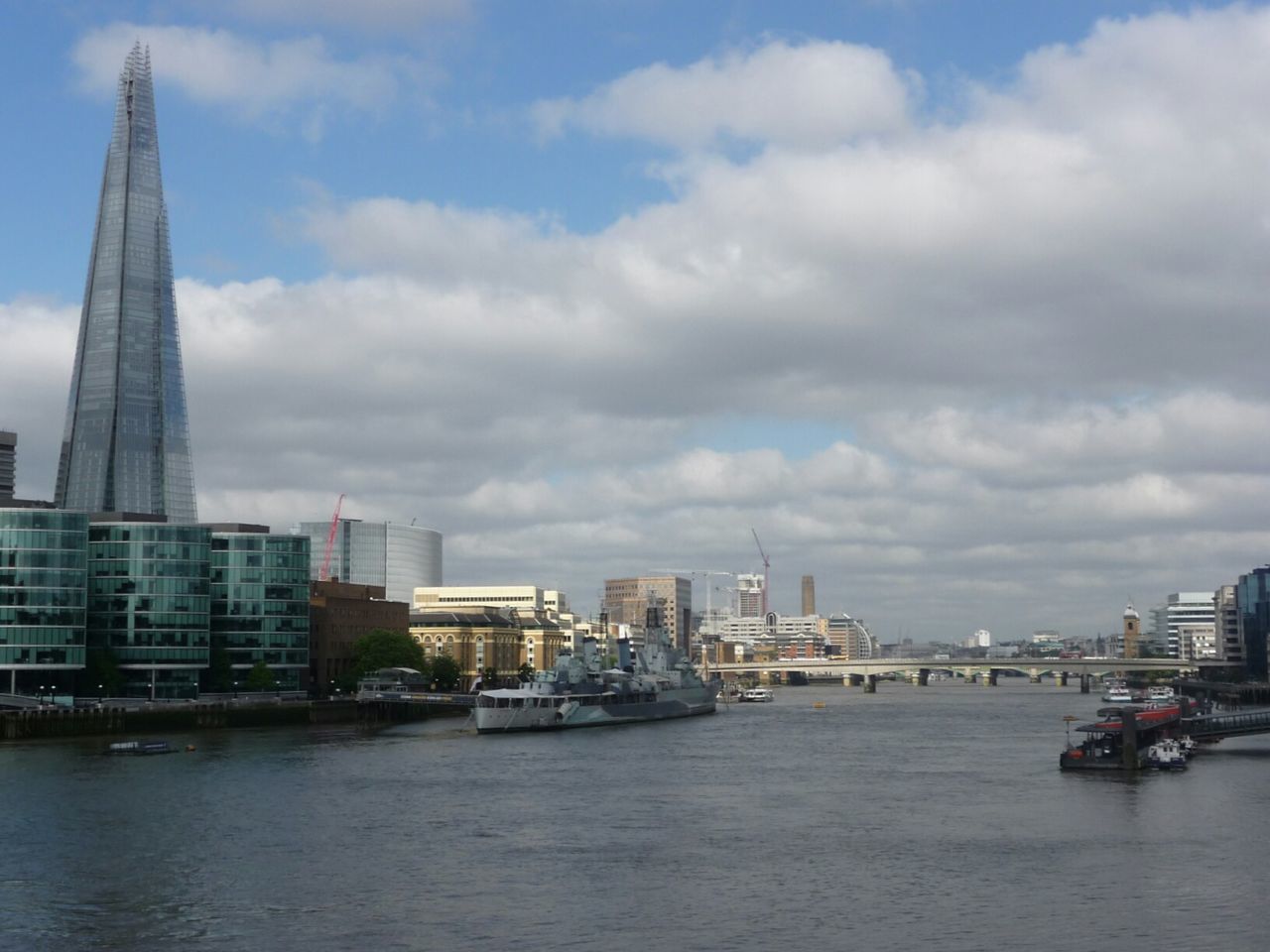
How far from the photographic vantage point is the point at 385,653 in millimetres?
179125

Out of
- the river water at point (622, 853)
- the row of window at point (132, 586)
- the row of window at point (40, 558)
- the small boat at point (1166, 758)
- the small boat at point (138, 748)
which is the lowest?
the river water at point (622, 853)

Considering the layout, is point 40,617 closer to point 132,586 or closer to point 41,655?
point 41,655

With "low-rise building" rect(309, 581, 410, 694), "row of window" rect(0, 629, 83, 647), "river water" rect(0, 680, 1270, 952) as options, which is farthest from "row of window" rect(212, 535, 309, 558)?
"river water" rect(0, 680, 1270, 952)

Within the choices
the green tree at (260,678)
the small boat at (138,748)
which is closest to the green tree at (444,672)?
the green tree at (260,678)

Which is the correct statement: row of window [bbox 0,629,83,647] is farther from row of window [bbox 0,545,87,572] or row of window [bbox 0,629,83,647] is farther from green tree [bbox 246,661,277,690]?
green tree [bbox 246,661,277,690]

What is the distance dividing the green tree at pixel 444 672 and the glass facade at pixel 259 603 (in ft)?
106

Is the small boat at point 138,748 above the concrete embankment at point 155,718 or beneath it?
beneath

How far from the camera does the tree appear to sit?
584 ft

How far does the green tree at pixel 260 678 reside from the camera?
509 feet

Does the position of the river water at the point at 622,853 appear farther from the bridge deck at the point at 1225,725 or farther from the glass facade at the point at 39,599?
the glass facade at the point at 39,599

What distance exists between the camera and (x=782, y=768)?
314 feet

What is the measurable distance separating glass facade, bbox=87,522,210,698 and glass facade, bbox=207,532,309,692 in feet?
28.1

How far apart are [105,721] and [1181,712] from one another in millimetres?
84408

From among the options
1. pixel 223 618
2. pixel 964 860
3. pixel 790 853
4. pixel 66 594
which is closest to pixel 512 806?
pixel 790 853
